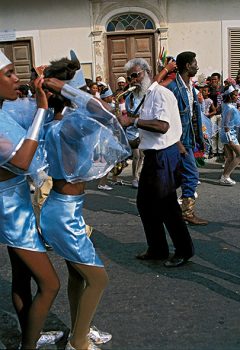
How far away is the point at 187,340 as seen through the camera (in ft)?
10.1

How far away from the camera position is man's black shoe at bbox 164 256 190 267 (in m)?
4.25

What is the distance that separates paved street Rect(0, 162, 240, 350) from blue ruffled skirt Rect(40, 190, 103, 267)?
76cm

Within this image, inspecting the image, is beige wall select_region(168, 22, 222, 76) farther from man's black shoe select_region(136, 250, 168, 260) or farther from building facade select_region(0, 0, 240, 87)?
man's black shoe select_region(136, 250, 168, 260)

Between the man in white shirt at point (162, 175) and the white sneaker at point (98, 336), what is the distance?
4.20 feet

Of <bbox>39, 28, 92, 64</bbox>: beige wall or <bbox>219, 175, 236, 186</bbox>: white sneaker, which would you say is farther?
<bbox>39, 28, 92, 64</bbox>: beige wall

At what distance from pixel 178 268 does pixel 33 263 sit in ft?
6.48

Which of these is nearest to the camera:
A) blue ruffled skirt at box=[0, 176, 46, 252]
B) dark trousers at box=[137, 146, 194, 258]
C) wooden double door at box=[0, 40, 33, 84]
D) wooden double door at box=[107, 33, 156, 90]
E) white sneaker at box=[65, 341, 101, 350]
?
blue ruffled skirt at box=[0, 176, 46, 252]

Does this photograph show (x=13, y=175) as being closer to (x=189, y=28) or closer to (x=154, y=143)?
(x=154, y=143)

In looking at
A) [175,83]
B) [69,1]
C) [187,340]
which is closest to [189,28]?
[69,1]

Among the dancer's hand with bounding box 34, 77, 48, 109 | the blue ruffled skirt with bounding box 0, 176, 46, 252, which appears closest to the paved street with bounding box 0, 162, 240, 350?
the blue ruffled skirt with bounding box 0, 176, 46, 252

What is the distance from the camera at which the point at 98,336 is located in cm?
307

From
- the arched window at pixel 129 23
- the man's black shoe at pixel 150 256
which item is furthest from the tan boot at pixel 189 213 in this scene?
the arched window at pixel 129 23

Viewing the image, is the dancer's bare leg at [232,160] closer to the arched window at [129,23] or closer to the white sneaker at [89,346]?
the white sneaker at [89,346]

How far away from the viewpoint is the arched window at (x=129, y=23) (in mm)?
12305
